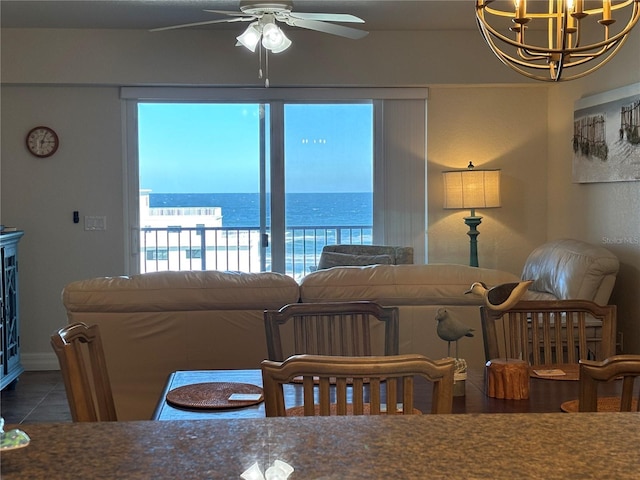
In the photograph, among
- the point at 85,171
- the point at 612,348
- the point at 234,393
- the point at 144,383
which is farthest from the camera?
A: the point at 85,171

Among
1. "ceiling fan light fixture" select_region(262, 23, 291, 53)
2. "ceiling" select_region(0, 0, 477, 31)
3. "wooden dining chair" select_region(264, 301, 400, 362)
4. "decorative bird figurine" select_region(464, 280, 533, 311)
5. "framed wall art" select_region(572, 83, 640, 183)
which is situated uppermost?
"ceiling" select_region(0, 0, 477, 31)

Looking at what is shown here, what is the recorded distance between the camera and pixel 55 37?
608cm

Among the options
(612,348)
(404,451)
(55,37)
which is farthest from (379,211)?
(404,451)

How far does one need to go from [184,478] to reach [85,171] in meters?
5.71

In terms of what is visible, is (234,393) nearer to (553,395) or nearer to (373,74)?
(553,395)

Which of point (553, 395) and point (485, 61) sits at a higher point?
point (485, 61)

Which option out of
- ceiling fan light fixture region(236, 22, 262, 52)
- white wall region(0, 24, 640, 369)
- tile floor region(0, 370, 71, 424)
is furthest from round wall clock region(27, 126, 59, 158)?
ceiling fan light fixture region(236, 22, 262, 52)

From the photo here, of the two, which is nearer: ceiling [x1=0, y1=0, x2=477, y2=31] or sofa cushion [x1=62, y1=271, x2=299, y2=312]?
sofa cushion [x1=62, y1=271, x2=299, y2=312]

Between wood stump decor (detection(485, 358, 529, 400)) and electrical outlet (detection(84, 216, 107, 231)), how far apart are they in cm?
473

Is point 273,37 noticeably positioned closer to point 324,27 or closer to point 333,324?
point 324,27

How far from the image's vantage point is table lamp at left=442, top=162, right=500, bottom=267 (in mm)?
6141

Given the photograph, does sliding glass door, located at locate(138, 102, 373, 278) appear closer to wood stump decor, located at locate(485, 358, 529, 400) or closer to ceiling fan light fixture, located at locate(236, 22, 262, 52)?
ceiling fan light fixture, located at locate(236, 22, 262, 52)

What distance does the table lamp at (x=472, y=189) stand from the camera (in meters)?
6.14

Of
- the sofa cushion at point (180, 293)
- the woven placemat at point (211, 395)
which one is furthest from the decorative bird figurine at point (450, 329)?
the sofa cushion at point (180, 293)
